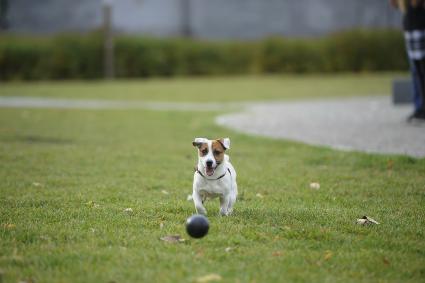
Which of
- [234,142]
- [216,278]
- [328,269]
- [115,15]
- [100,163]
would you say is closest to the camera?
[216,278]

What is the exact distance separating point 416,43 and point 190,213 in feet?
23.4

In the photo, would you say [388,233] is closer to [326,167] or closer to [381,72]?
[326,167]

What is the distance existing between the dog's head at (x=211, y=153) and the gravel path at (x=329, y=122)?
429cm

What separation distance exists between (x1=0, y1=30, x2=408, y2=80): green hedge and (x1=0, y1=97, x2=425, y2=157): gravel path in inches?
513

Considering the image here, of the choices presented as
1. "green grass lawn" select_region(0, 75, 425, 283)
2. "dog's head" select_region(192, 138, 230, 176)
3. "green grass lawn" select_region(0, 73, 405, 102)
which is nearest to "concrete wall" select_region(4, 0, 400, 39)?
"green grass lawn" select_region(0, 73, 405, 102)

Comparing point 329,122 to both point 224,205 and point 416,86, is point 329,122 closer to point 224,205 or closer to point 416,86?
point 416,86

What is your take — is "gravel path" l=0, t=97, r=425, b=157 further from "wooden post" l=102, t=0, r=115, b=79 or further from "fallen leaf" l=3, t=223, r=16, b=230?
"wooden post" l=102, t=0, r=115, b=79

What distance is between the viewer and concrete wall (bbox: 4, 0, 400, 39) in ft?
126

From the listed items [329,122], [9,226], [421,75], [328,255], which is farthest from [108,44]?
[328,255]

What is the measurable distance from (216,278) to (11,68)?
32.0m

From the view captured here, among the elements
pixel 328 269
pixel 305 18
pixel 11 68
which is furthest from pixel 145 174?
pixel 305 18

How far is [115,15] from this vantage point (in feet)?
126

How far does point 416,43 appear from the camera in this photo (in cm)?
1177

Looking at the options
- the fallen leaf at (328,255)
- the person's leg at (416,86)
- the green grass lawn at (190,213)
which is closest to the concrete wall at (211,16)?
the green grass lawn at (190,213)
